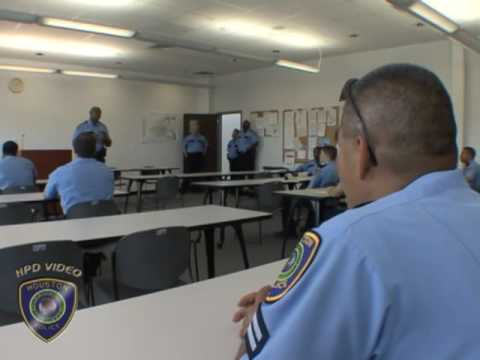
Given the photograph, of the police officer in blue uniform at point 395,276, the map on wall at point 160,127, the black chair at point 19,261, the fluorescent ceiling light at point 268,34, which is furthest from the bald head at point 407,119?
the map on wall at point 160,127

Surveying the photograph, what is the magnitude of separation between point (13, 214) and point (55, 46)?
5815 mm

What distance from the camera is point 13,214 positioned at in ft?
10.9

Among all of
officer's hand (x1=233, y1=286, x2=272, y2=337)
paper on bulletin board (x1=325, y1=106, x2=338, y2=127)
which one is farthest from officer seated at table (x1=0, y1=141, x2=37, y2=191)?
paper on bulletin board (x1=325, y1=106, x2=338, y2=127)

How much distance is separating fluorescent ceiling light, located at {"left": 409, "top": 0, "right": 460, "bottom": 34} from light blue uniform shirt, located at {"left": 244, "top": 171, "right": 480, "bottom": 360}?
14.9ft

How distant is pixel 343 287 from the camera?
0.59 meters

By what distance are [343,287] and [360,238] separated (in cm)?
7

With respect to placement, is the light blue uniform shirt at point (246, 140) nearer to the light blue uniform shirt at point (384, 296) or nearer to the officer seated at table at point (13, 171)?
the officer seated at table at point (13, 171)

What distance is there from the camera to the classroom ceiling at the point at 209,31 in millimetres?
5832

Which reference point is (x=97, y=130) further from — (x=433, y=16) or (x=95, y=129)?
(x=433, y=16)

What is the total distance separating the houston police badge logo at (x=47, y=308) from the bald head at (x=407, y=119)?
0.91m

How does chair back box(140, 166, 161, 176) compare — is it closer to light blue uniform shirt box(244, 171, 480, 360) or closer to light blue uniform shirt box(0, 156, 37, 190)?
light blue uniform shirt box(0, 156, 37, 190)

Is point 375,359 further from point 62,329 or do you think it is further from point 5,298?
point 5,298

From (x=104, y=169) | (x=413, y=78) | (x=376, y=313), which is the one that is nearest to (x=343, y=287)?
(x=376, y=313)

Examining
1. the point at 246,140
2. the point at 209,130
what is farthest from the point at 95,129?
the point at 209,130
